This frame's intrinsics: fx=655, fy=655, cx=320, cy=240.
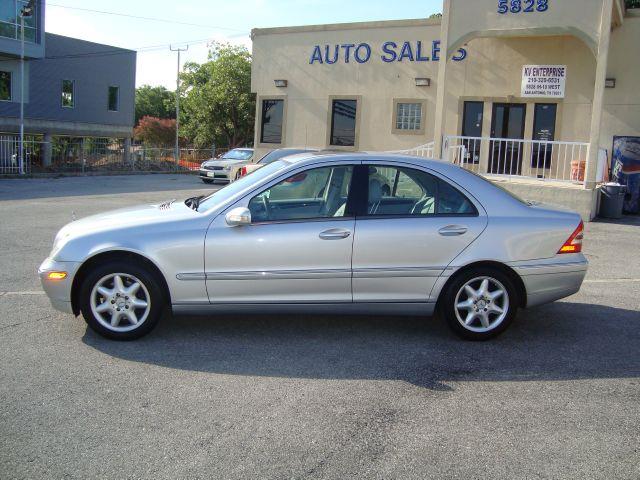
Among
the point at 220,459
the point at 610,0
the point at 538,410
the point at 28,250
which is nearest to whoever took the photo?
the point at 220,459

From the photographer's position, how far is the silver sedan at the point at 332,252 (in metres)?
5.30

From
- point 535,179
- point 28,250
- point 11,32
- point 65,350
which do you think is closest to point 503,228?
point 65,350

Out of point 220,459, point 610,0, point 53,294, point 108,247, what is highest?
point 610,0

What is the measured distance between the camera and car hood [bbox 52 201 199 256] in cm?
538

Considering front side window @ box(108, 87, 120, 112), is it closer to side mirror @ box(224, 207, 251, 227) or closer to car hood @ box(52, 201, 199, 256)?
car hood @ box(52, 201, 199, 256)

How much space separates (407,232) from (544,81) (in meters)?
13.6

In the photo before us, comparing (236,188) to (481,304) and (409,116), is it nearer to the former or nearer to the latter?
(481,304)

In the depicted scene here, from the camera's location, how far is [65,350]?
5.17m

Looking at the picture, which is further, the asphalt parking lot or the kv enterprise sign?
the kv enterprise sign

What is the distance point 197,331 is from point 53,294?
1.22m

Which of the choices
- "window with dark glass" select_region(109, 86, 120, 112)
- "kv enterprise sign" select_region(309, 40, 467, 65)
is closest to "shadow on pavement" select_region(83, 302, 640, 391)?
"kv enterprise sign" select_region(309, 40, 467, 65)

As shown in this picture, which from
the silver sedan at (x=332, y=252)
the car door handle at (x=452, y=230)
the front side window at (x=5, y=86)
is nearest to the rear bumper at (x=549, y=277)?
the silver sedan at (x=332, y=252)

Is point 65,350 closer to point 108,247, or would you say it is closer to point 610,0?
point 108,247

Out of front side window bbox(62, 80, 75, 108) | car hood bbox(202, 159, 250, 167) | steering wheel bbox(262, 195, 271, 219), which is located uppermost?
front side window bbox(62, 80, 75, 108)
